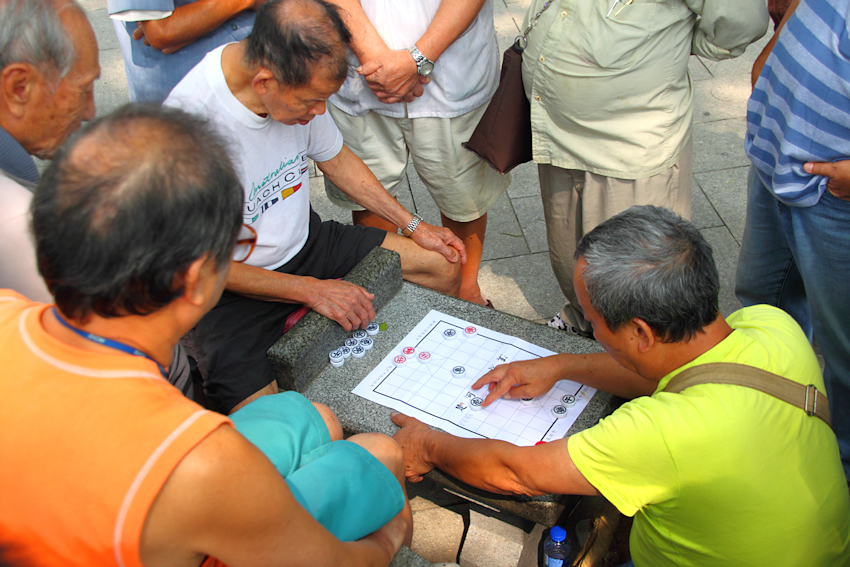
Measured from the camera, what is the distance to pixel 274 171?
7.61 feet

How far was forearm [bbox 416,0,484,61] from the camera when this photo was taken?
8.52 feet

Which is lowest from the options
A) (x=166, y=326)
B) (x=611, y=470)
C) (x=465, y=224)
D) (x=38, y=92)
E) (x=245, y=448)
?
(x=465, y=224)

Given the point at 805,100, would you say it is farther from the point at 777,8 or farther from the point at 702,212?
the point at 702,212

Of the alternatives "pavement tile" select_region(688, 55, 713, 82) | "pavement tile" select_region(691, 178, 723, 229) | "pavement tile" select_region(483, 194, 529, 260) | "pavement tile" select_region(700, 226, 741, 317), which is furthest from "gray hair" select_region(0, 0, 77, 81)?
"pavement tile" select_region(688, 55, 713, 82)

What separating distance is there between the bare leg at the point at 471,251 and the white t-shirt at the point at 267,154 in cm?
91

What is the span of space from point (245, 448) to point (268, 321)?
1.35 meters

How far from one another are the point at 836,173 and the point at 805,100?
0.22 m

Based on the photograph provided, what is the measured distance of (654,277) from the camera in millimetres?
1500

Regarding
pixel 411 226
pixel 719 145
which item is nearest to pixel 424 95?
pixel 411 226

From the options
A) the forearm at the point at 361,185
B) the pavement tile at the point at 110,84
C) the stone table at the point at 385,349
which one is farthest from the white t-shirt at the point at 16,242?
the pavement tile at the point at 110,84

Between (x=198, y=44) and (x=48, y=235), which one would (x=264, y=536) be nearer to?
(x=48, y=235)

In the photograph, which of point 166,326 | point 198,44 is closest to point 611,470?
point 166,326

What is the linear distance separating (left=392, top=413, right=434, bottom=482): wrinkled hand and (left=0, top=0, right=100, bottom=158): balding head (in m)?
1.18

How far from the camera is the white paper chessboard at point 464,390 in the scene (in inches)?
72.8
